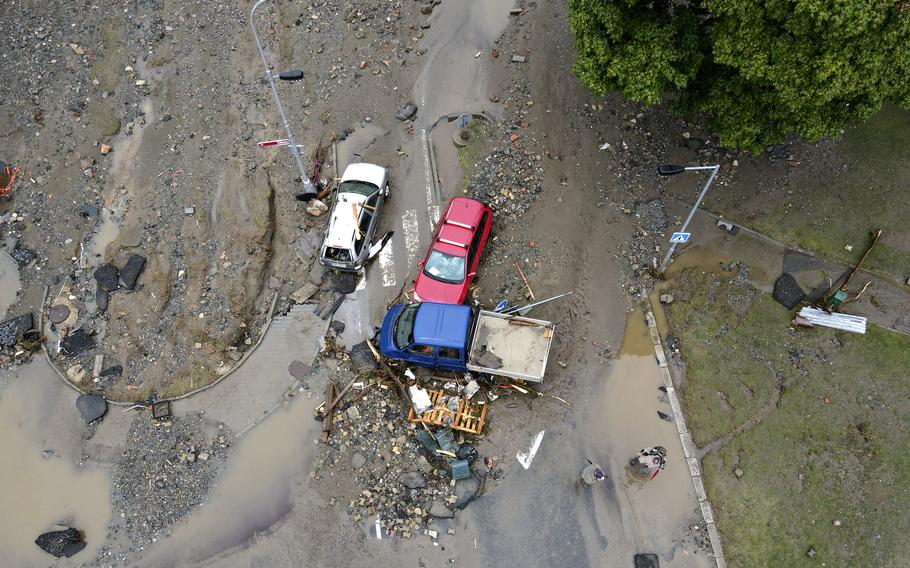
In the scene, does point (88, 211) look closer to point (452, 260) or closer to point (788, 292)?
point (452, 260)

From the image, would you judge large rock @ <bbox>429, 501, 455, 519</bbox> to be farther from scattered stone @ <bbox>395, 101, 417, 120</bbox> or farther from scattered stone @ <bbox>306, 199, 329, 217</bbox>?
scattered stone @ <bbox>395, 101, 417, 120</bbox>

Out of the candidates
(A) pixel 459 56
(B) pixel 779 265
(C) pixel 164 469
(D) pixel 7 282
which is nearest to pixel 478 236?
(A) pixel 459 56

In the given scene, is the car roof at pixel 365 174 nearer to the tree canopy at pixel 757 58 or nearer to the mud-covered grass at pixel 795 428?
the tree canopy at pixel 757 58

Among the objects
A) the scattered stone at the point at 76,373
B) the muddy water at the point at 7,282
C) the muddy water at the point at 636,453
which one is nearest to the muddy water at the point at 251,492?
the scattered stone at the point at 76,373

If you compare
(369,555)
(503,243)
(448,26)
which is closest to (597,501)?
(369,555)

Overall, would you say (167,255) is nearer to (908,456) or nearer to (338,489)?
(338,489)
